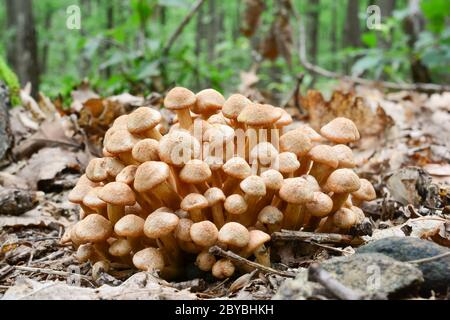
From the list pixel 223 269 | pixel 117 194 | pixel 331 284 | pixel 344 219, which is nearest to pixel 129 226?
pixel 117 194

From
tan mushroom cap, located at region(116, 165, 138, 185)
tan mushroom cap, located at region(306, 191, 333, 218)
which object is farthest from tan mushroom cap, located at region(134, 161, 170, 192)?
tan mushroom cap, located at region(306, 191, 333, 218)

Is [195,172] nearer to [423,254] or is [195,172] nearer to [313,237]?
[313,237]

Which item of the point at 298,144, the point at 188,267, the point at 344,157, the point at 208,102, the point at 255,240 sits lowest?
the point at 188,267

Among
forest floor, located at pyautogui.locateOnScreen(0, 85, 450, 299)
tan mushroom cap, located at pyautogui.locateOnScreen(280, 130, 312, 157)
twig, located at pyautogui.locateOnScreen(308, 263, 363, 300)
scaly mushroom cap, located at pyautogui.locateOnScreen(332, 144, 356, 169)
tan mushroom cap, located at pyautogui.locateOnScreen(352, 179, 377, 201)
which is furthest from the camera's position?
tan mushroom cap, located at pyautogui.locateOnScreen(352, 179, 377, 201)

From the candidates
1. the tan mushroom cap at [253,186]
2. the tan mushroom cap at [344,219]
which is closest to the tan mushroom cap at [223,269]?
the tan mushroom cap at [253,186]

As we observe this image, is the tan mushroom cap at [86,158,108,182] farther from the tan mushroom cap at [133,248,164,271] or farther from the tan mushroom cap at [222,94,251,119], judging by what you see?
the tan mushroom cap at [222,94,251,119]

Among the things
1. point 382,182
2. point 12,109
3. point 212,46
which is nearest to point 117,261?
point 382,182

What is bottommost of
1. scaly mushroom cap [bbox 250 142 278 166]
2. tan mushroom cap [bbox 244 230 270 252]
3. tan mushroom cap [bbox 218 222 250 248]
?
tan mushroom cap [bbox 244 230 270 252]
